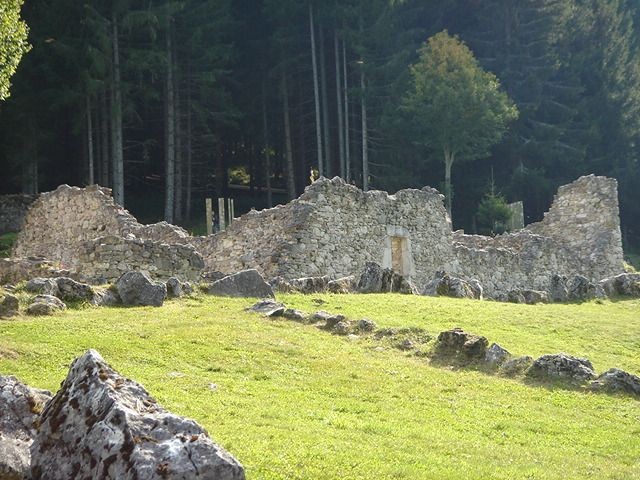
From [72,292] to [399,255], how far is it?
47.2 ft

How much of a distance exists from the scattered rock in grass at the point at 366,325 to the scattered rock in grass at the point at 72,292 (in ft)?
16.8

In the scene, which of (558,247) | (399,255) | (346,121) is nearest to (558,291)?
(399,255)

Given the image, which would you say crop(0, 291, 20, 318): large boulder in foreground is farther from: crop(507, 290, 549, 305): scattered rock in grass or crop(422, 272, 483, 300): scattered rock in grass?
crop(507, 290, 549, 305): scattered rock in grass

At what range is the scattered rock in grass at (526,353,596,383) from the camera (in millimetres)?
13648

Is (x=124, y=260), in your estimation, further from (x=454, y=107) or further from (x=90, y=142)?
(x=454, y=107)

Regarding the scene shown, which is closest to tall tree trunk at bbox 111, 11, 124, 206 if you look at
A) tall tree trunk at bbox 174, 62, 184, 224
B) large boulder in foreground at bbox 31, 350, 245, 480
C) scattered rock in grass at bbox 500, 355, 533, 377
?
tall tree trunk at bbox 174, 62, 184, 224

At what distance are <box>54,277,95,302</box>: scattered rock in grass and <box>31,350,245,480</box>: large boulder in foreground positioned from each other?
1059 cm

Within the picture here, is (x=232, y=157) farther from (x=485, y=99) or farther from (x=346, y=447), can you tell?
(x=346, y=447)

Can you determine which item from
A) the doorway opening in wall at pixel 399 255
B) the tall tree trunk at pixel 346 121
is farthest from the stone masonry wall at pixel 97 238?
the tall tree trunk at pixel 346 121

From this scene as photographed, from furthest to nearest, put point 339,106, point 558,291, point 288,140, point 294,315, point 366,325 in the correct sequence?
point 339,106 < point 288,140 < point 558,291 < point 294,315 < point 366,325

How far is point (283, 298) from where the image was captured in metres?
19.7

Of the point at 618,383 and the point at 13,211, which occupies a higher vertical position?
the point at 13,211

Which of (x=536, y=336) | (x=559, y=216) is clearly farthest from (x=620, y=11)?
(x=536, y=336)

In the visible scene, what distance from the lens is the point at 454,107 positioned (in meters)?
49.6
